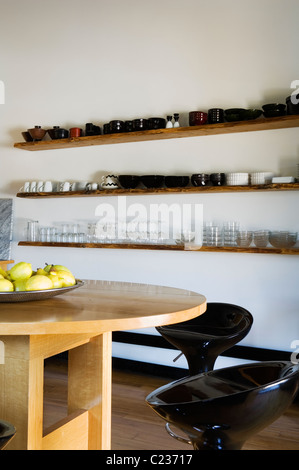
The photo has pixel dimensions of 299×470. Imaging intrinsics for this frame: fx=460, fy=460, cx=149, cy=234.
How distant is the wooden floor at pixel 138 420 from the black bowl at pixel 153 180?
58.9 inches

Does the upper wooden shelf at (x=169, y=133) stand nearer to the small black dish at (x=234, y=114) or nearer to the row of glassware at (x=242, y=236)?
the small black dish at (x=234, y=114)

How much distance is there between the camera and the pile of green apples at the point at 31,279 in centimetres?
152

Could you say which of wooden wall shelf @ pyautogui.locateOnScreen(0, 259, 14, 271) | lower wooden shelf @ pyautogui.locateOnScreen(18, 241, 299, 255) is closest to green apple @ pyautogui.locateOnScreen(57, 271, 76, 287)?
lower wooden shelf @ pyautogui.locateOnScreen(18, 241, 299, 255)

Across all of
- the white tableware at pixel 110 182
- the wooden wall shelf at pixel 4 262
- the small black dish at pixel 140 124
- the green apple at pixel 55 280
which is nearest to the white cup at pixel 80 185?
the white tableware at pixel 110 182

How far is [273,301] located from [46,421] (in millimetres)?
1716

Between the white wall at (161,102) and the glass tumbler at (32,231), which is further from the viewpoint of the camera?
the glass tumbler at (32,231)

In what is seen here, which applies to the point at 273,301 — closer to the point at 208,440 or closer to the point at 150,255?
the point at 150,255

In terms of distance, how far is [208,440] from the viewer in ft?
4.27

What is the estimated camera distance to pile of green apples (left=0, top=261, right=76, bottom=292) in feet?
4.98

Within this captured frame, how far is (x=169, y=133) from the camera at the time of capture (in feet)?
11.4

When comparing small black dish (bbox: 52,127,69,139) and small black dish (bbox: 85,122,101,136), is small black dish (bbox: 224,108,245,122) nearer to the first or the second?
small black dish (bbox: 85,122,101,136)

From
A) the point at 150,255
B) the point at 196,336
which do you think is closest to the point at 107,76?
the point at 150,255

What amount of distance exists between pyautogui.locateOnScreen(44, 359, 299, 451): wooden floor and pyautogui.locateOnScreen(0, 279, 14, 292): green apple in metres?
1.29

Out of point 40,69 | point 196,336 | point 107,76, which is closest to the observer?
point 196,336
